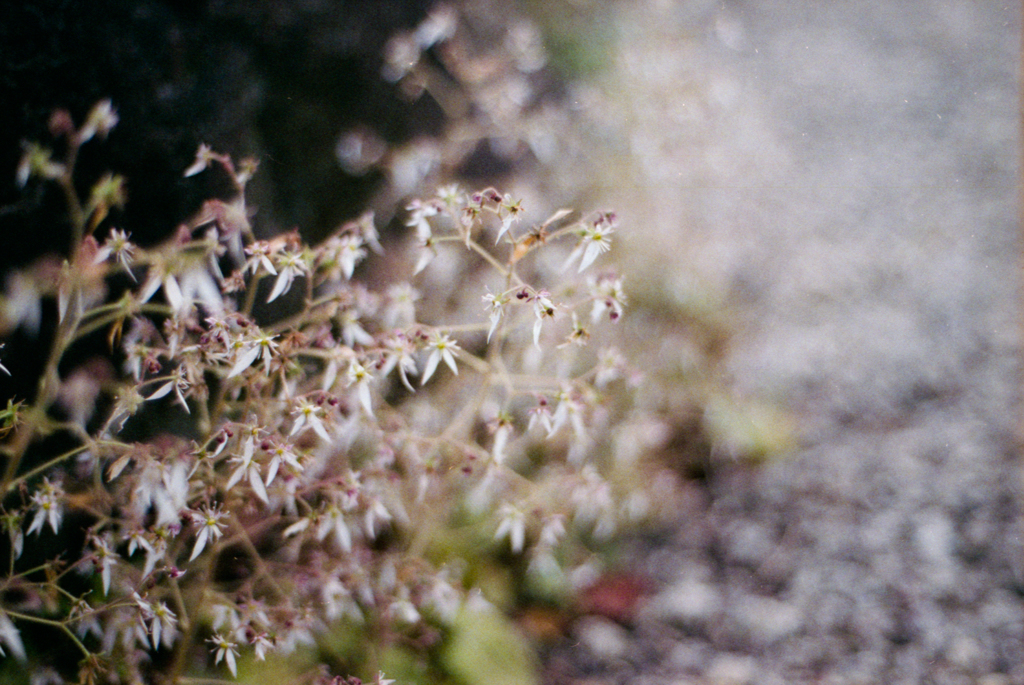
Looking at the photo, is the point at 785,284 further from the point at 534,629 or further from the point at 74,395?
the point at 74,395

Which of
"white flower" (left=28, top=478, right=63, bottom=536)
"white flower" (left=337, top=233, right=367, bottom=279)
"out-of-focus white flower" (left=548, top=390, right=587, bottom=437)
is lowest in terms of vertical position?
Result: "white flower" (left=28, top=478, right=63, bottom=536)

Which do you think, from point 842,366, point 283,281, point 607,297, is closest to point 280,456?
point 283,281

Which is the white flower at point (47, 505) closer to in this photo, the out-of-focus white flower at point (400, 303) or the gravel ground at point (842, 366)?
the out-of-focus white flower at point (400, 303)

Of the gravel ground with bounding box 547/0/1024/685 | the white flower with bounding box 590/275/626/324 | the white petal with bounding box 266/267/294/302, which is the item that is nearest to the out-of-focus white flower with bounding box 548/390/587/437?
the white flower with bounding box 590/275/626/324

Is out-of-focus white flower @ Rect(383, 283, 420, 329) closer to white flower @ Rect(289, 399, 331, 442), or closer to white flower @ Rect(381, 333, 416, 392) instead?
white flower @ Rect(381, 333, 416, 392)

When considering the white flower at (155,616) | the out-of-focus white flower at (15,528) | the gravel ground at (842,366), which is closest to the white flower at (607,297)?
the white flower at (155,616)

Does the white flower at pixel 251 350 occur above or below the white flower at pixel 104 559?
above
